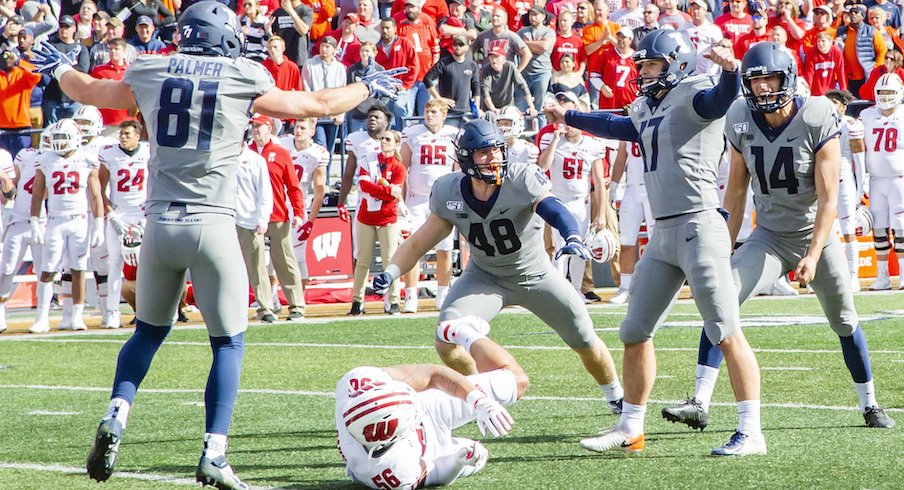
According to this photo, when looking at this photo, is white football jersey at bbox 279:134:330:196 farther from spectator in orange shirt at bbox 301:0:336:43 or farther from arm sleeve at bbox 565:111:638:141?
arm sleeve at bbox 565:111:638:141

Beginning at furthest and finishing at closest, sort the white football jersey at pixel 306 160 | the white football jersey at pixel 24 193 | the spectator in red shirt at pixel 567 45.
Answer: the spectator in red shirt at pixel 567 45
the white football jersey at pixel 306 160
the white football jersey at pixel 24 193

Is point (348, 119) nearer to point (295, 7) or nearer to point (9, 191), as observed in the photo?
point (295, 7)

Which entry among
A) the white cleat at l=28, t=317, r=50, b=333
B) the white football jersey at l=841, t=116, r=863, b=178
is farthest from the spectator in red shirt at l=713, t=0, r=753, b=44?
the white cleat at l=28, t=317, r=50, b=333

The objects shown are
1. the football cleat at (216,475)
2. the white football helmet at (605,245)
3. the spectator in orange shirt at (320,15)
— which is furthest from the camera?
the spectator in orange shirt at (320,15)

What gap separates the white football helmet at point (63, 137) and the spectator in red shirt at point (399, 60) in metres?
4.45

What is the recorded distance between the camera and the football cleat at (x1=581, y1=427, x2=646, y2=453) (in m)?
5.98

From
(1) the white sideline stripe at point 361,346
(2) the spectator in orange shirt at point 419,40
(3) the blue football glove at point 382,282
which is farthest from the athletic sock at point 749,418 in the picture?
(2) the spectator in orange shirt at point 419,40

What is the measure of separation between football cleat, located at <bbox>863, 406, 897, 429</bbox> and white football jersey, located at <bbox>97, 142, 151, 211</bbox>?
8152mm

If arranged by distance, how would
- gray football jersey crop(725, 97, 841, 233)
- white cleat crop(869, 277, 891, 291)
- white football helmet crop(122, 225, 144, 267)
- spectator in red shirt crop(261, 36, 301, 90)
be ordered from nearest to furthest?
gray football jersey crop(725, 97, 841, 233)
white football helmet crop(122, 225, 144, 267)
white cleat crop(869, 277, 891, 291)
spectator in red shirt crop(261, 36, 301, 90)

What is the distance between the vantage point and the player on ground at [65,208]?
12.9 meters

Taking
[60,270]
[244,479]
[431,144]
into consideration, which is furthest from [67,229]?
[244,479]

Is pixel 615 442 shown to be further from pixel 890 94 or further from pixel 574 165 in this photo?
pixel 890 94

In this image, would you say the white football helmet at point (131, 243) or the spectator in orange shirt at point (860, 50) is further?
the spectator in orange shirt at point (860, 50)

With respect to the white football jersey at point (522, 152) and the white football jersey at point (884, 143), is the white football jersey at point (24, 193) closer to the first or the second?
the white football jersey at point (522, 152)
